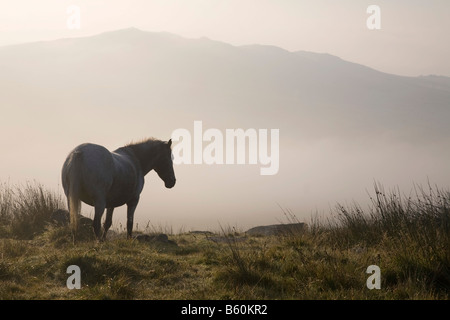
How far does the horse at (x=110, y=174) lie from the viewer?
32.4ft

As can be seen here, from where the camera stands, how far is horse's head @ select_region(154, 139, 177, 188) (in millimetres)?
12334

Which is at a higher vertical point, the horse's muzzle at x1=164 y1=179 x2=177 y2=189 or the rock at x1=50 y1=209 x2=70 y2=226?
the horse's muzzle at x1=164 y1=179 x2=177 y2=189

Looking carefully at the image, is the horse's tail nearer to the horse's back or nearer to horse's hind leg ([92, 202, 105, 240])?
the horse's back

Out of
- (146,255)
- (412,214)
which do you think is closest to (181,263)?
(146,255)

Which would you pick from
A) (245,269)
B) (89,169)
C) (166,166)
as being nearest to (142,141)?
(166,166)

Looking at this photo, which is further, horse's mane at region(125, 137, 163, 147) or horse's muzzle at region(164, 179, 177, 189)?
horse's muzzle at region(164, 179, 177, 189)

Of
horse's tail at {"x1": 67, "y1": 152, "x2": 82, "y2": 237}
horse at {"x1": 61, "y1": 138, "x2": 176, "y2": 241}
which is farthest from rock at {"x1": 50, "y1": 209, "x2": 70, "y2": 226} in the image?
horse's tail at {"x1": 67, "y1": 152, "x2": 82, "y2": 237}

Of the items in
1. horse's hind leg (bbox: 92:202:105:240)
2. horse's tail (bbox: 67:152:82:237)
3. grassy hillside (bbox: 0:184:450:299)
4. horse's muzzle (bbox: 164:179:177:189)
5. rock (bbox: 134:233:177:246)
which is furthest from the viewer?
horse's muzzle (bbox: 164:179:177:189)

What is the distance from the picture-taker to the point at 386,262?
24.0 feet

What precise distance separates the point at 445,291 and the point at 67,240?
23.3 ft

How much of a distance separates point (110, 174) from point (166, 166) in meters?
2.26

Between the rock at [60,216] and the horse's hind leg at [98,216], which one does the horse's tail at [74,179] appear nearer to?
the horse's hind leg at [98,216]
